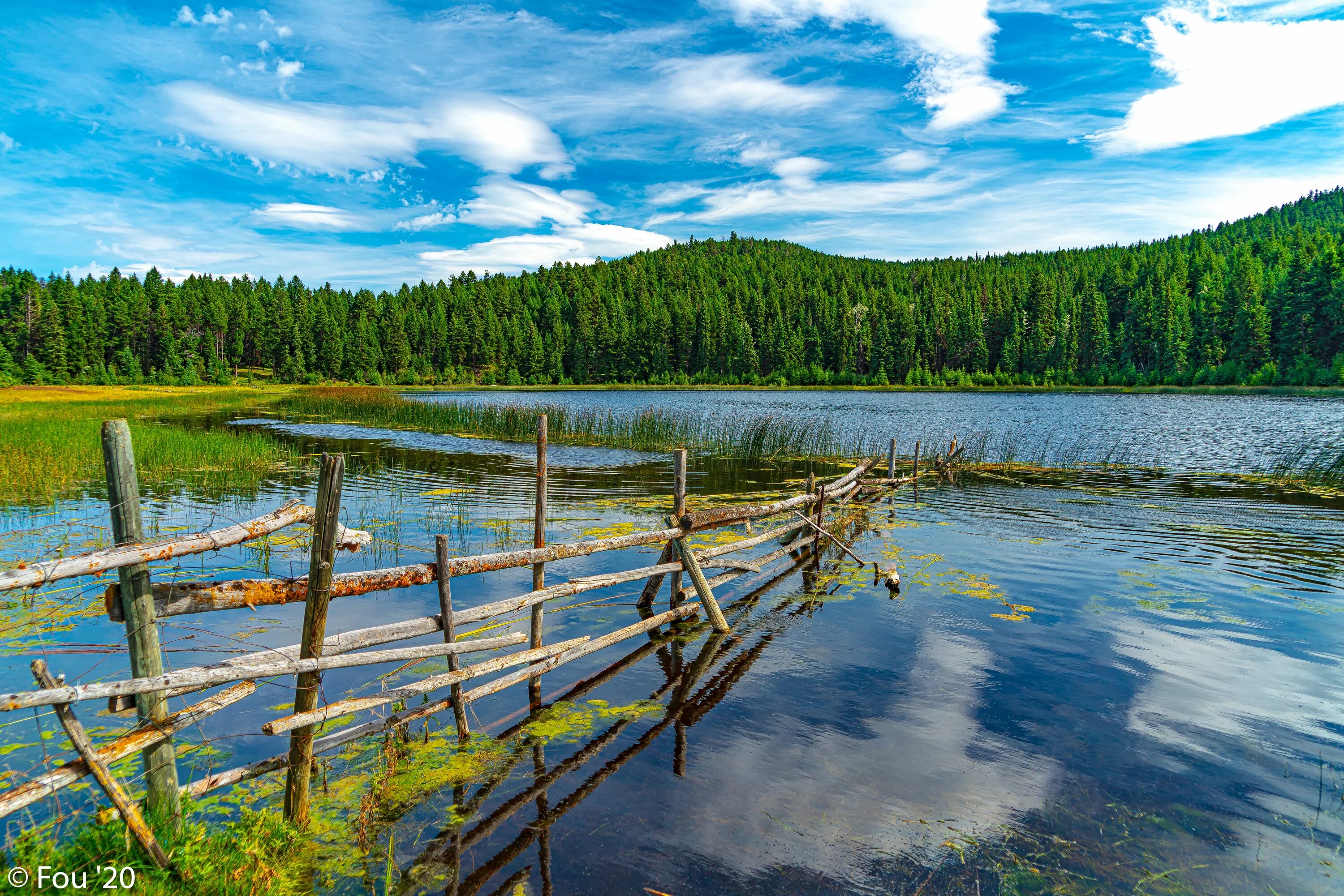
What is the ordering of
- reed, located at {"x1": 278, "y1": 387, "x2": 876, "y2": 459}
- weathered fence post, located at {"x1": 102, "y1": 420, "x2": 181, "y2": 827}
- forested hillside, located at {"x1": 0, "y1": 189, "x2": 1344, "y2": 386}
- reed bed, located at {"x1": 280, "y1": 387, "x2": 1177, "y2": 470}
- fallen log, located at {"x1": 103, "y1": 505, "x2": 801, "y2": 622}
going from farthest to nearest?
forested hillside, located at {"x1": 0, "y1": 189, "x2": 1344, "y2": 386}
reed, located at {"x1": 278, "y1": 387, "x2": 876, "y2": 459}
reed bed, located at {"x1": 280, "y1": 387, "x2": 1177, "y2": 470}
fallen log, located at {"x1": 103, "y1": 505, "x2": 801, "y2": 622}
weathered fence post, located at {"x1": 102, "y1": 420, "x2": 181, "y2": 827}

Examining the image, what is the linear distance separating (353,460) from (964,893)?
2601 centimetres

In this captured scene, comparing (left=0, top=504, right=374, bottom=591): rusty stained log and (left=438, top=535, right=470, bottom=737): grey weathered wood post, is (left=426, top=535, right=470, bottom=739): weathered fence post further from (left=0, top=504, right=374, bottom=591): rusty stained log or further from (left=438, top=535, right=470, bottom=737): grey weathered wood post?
(left=0, top=504, right=374, bottom=591): rusty stained log

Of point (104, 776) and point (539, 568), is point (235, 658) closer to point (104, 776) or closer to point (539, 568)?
point (104, 776)

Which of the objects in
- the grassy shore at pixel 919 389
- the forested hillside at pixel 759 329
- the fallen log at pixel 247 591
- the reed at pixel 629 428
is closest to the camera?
the fallen log at pixel 247 591

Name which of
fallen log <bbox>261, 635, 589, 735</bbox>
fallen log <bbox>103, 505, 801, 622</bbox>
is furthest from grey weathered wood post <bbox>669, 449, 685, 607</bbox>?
fallen log <bbox>103, 505, 801, 622</bbox>

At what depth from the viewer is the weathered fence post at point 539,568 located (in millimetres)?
7523

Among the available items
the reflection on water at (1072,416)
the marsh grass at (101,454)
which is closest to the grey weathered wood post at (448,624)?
the marsh grass at (101,454)

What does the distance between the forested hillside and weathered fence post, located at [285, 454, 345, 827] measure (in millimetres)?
105128

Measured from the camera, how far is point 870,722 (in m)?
7.19

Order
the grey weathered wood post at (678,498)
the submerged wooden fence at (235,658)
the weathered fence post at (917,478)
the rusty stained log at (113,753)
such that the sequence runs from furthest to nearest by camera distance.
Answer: the weathered fence post at (917,478) < the grey weathered wood post at (678,498) < the submerged wooden fence at (235,658) < the rusty stained log at (113,753)

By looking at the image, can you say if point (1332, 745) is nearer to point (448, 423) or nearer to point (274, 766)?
point (274, 766)

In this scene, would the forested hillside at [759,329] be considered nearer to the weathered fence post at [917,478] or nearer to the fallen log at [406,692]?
the weathered fence post at [917,478]

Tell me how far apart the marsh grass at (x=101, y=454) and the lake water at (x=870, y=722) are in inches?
136

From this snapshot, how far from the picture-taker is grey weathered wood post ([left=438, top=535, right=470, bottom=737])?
239 inches
